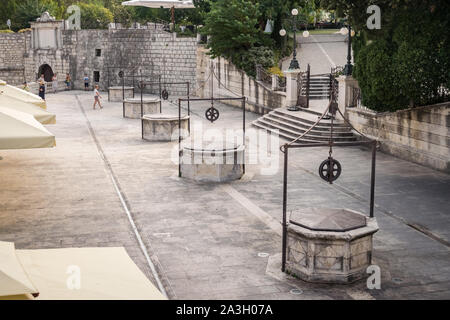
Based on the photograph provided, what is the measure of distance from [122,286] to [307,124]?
1804 cm

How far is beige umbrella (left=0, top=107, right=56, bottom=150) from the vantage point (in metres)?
11.3

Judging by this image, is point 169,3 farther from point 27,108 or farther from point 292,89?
point 27,108

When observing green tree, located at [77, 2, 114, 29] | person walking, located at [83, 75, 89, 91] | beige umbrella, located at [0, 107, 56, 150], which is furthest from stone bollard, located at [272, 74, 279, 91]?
green tree, located at [77, 2, 114, 29]

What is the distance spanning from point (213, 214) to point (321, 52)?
26.8m

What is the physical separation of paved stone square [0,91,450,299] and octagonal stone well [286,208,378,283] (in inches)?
7.1

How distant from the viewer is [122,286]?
5.74m

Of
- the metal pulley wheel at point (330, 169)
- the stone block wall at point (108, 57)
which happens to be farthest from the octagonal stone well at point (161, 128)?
the stone block wall at point (108, 57)

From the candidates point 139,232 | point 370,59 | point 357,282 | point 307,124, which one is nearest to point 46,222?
point 139,232

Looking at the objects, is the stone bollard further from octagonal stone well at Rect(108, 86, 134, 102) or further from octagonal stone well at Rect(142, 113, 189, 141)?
octagonal stone well at Rect(108, 86, 134, 102)

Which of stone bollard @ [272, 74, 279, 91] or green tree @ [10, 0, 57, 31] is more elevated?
green tree @ [10, 0, 57, 31]

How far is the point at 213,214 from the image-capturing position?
13.3 meters

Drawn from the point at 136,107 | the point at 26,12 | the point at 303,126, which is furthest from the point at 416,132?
the point at 26,12

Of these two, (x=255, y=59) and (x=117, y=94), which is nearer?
(x=255, y=59)
